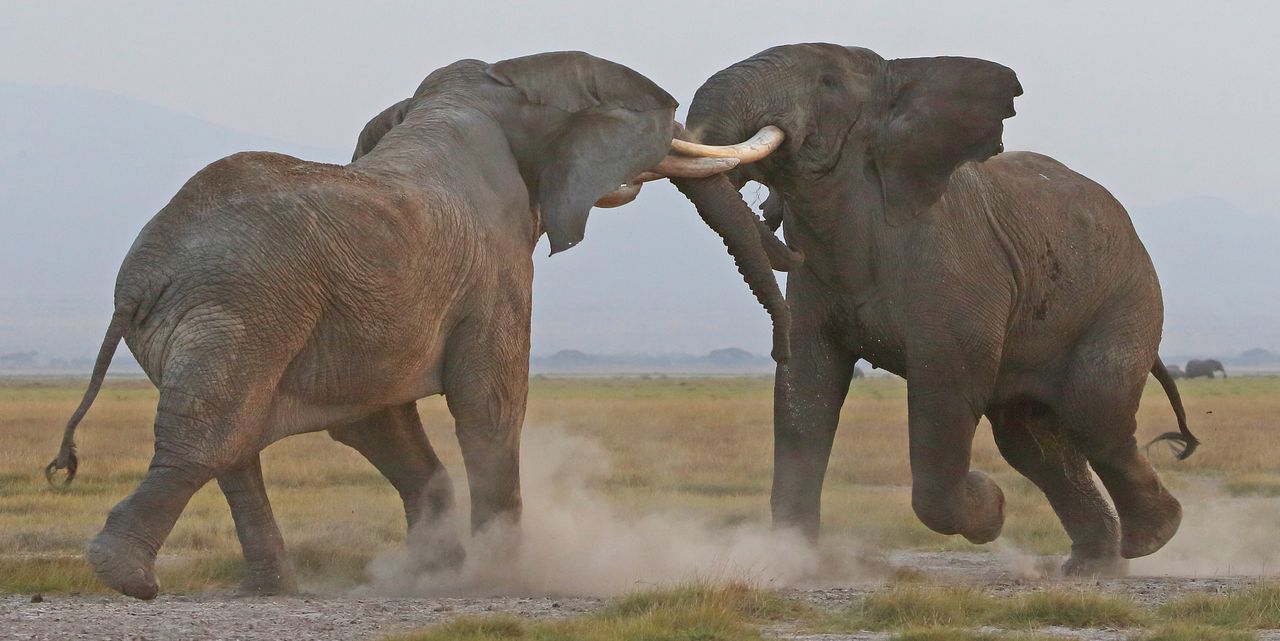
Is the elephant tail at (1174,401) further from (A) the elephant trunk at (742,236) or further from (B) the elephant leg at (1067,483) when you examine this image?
(A) the elephant trunk at (742,236)

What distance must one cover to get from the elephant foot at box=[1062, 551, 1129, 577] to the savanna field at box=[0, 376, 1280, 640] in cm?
15

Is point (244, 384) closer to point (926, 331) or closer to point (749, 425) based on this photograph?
point (926, 331)

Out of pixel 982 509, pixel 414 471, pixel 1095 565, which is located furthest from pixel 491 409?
pixel 1095 565

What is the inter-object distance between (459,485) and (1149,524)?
7225mm

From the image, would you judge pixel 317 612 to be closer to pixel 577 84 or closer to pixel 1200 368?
pixel 577 84

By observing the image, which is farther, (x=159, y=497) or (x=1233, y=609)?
(x=1233, y=609)

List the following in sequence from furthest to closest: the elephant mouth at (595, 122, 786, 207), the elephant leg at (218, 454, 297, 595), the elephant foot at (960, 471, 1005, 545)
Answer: the elephant foot at (960, 471, 1005, 545)
the elephant mouth at (595, 122, 786, 207)
the elephant leg at (218, 454, 297, 595)

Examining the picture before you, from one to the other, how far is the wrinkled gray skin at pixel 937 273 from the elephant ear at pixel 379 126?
1.51 meters

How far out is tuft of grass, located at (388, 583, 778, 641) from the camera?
22.9 ft

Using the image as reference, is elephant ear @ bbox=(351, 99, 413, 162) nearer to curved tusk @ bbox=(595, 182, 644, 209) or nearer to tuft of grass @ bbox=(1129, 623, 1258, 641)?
curved tusk @ bbox=(595, 182, 644, 209)

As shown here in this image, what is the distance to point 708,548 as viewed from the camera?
408 inches

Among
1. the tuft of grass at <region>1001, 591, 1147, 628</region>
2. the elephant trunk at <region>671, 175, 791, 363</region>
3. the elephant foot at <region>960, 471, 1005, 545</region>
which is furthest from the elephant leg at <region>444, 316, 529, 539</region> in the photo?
the tuft of grass at <region>1001, 591, 1147, 628</region>

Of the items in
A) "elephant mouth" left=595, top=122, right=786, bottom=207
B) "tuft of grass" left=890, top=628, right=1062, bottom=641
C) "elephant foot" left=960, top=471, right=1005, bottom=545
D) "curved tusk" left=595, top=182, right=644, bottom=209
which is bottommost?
"tuft of grass" left=890, top=628, right=1062, bottom=641

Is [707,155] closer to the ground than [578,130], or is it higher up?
closer to the ground
